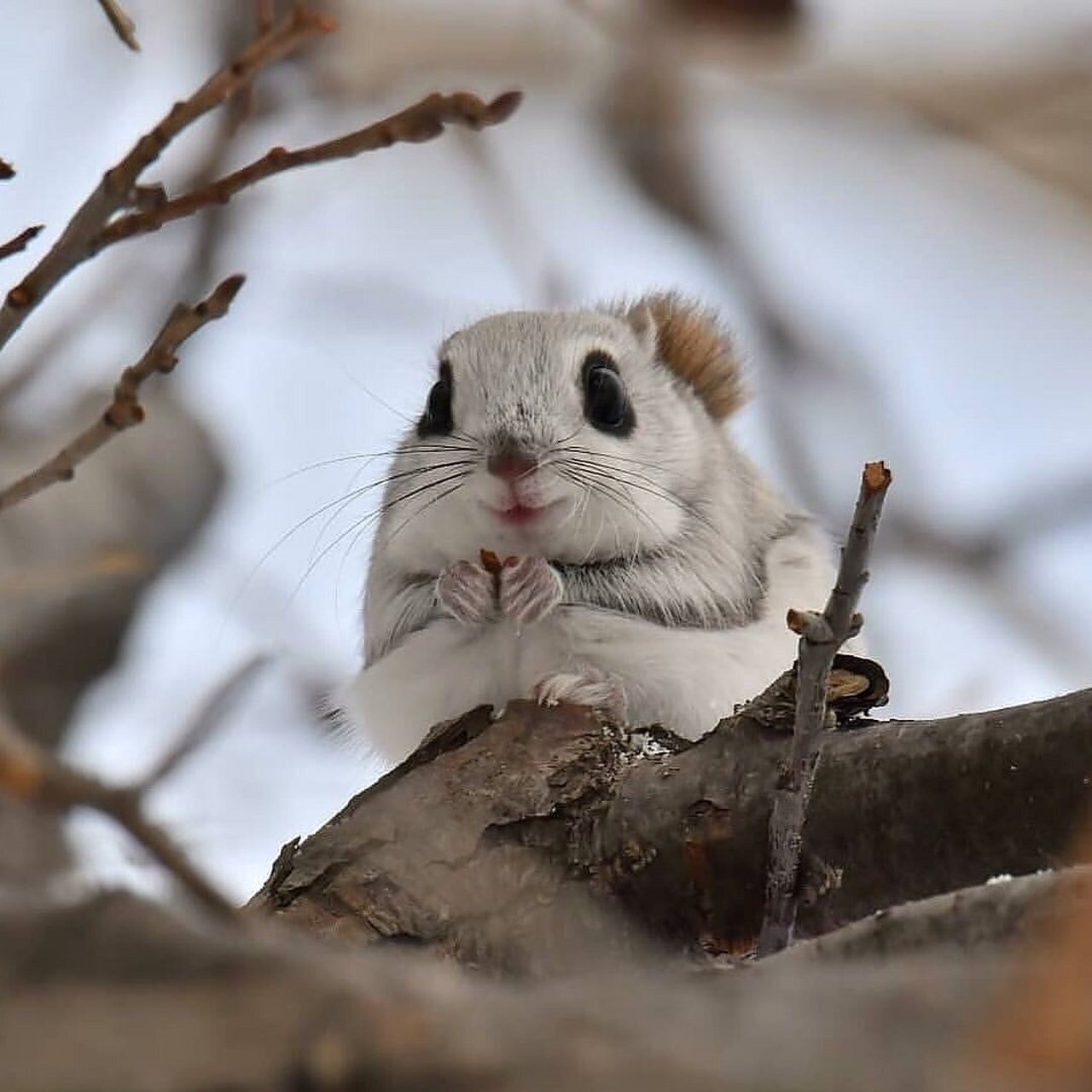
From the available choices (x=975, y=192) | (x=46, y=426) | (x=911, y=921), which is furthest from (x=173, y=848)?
(x=46, y=426)

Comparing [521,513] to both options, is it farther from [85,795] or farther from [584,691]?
[85,795]

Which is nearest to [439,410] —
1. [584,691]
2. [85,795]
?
[584,691]

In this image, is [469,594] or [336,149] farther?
[469,594]

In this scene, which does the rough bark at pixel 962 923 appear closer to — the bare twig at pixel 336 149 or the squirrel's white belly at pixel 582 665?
the bare twig at pixel 336 149

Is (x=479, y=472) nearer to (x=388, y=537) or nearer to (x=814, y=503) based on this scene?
(x=388, y=537)

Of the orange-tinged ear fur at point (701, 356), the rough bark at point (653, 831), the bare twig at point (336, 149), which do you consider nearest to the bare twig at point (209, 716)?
the bare twig at point (336, 149)
